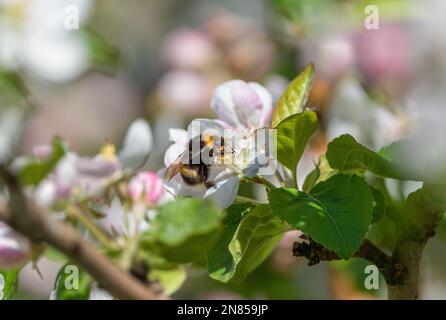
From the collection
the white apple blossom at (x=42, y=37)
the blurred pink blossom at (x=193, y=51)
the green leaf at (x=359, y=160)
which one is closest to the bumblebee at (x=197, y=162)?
the green leaf at (x=359, y=160)

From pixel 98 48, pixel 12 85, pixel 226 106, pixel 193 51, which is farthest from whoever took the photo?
pixel 193 51

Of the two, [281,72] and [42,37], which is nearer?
[42,37]

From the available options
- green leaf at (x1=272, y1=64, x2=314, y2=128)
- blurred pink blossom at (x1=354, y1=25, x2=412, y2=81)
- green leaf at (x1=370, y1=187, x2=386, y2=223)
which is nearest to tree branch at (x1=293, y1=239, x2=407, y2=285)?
green leaf at (x1=370, y1=187, x2=386, y2=223)

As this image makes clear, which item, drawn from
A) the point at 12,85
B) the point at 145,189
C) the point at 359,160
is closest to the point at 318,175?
the point at 359,160

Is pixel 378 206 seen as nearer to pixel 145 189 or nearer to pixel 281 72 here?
pixel 145 189

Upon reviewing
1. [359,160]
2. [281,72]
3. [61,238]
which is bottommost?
[61,238]
